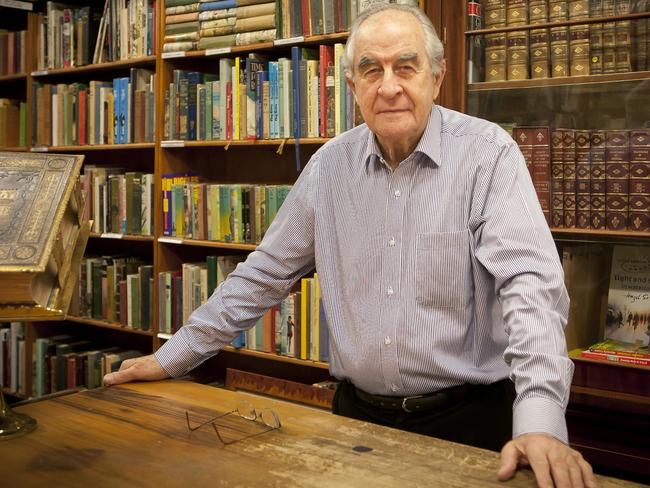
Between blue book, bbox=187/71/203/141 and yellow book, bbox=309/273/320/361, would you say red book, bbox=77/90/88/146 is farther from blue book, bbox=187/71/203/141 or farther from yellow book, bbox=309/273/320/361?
yellow book, bbox=309/273/320/361

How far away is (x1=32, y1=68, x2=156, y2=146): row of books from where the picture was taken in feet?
12.4

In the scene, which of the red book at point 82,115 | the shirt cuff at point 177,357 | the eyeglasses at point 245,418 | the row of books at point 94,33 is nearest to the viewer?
the eyeglasses at point 245,418

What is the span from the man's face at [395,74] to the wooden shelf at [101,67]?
217 cm

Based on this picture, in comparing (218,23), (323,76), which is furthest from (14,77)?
(323,76)

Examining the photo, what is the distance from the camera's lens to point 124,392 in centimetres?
156

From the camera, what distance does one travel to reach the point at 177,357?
5.50 ft

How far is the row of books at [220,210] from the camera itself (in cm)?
327

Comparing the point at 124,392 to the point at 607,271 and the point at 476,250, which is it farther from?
the point at 607,271

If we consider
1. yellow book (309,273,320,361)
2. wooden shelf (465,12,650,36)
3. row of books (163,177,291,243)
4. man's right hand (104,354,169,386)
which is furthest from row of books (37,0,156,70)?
man's right hand (104,354,169,386)

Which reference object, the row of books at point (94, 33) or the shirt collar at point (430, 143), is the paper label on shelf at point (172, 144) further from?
the shirt collar at point (430, 143)

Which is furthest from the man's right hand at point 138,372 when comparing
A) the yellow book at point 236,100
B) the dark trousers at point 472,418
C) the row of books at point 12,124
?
the row of books at point 12,124

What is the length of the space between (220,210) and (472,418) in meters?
2.01

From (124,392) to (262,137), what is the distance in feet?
6.07

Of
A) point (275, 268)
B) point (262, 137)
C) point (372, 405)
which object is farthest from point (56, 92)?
point (372, 405)
